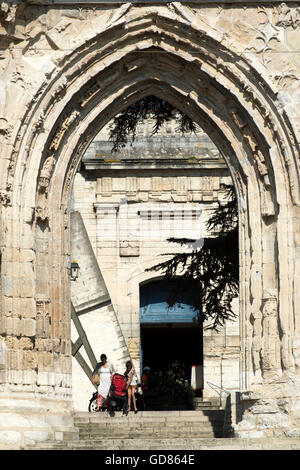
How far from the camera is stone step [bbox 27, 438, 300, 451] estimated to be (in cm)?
2009

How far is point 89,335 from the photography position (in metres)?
28.5

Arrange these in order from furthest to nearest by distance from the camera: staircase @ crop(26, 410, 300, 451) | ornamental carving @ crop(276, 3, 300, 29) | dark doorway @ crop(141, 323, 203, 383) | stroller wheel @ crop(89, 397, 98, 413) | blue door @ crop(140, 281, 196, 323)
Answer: dark doorway @ crop(141, 323, 203, 383) → blue door @ crop(140, 281, 196, 323) → stroller wheel @ crop(89, 397, 98, 413) → ornamental carving @ crop(276, 3, 300, 29) → staircase @ crop(26, 410, 300, 451)

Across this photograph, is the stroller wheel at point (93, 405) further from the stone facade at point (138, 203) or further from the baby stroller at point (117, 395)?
the stone facade at point (138, 203)

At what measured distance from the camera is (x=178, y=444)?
20141mm

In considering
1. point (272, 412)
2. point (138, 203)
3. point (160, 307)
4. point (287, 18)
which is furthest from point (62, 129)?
point (160, 307)

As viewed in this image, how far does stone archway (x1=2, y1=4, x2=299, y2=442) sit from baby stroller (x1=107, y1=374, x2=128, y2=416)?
2146mm

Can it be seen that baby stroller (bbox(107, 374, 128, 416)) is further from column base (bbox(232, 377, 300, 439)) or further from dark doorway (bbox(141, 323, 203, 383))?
dark doorway (bbox(141, 323, 203, 383))

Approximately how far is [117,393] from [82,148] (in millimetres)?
3624

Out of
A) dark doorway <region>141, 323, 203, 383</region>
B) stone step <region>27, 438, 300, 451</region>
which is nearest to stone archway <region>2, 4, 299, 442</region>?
stone step <region>27, 438, 300, 451</region>

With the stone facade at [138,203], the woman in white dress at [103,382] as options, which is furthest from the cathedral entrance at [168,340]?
the woman in white dress at [103,382]

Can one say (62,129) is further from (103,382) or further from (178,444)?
(178,444)

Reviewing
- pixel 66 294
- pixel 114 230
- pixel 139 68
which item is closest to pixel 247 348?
pixel 66 294

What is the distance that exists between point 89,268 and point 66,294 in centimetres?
664
